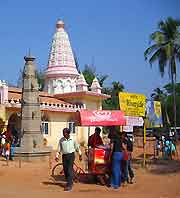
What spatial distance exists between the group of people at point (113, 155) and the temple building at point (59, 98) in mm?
13317

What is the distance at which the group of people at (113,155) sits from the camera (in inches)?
415

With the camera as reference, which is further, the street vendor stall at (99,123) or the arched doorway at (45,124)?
the arched doorway at (45,124)

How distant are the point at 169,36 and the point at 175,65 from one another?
2.63 m

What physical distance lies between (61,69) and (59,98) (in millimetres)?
2441

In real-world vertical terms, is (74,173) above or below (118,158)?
below

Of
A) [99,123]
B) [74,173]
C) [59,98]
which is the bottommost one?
[74,173]

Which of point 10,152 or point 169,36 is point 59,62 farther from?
point 10,152

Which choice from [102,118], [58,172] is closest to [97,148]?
[102,118]

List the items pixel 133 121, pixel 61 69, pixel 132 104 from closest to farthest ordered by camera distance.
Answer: pixel 132 104, pixel 133 121, pixel 61 69

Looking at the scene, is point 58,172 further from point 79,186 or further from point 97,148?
point 79,186

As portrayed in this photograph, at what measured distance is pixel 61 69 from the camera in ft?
105

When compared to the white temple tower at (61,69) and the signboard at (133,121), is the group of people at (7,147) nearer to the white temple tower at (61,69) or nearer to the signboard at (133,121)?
the signboard at (133,121)

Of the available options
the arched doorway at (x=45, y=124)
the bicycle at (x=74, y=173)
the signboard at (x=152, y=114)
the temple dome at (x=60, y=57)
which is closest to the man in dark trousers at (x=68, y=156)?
the bicycle at (x=74, y=173)

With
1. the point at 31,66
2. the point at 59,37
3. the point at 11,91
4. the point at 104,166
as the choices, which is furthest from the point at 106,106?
the point at 104,166
